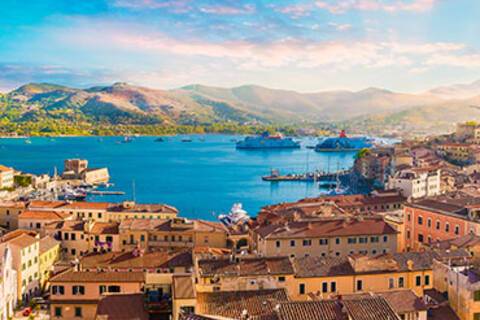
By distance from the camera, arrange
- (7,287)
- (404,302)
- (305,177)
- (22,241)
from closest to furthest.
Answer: (404,302) < (7,287) < (22,241) < (305,177)

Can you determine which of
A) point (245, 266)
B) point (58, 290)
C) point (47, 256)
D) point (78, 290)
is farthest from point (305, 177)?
point (245, 266)

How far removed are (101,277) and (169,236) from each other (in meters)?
10.3

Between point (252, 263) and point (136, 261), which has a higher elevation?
point (252, 263)

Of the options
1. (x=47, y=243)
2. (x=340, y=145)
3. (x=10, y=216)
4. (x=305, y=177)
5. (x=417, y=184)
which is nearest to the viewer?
(x=47, y=243)

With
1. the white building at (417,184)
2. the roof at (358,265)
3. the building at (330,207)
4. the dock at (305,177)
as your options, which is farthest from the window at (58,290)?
the dock at (305,177)

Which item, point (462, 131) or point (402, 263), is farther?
point (462, 131)

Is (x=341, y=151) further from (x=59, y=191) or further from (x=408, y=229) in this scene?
(x=408, y=229)

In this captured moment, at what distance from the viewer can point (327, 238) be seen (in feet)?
77.2

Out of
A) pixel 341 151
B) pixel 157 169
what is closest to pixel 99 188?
pixel 157 169

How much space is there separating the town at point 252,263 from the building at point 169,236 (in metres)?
0.05

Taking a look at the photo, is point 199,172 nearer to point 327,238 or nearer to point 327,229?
point 327,229

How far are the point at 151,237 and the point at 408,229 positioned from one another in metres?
12.5

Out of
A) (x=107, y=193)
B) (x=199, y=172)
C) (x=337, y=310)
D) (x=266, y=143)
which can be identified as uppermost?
(x=337, y=310)

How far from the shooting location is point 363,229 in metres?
24.1
